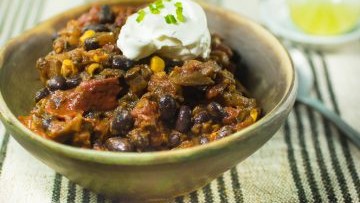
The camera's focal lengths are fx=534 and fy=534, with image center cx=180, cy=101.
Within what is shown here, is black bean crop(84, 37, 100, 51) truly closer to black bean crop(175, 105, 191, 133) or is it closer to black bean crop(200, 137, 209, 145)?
black bean crop(175, 105, 191, 133)

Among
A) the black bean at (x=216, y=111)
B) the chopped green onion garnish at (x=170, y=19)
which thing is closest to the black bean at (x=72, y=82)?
the chopped green onion garnish at (x=170, y=19)

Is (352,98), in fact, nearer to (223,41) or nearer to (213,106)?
(223,41)

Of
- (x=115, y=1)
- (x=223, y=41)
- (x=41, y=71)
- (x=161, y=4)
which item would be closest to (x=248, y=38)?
(x=223, y=41)

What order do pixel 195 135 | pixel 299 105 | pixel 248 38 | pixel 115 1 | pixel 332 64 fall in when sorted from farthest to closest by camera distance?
pixel 332 64
pixel 299 105
pixel 115 1
pixel 248 38
pixel 195 135

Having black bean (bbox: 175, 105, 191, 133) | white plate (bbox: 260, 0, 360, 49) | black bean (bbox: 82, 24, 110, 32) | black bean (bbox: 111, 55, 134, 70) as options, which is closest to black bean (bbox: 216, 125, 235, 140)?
black bean (bbox: 175, 105, 191, 133)

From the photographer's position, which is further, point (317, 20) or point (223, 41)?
point (317, 20)

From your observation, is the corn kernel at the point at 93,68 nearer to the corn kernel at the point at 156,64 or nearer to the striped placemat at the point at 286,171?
the corn kernel at the point at 156,64
